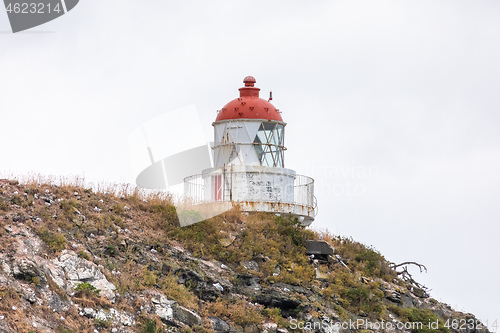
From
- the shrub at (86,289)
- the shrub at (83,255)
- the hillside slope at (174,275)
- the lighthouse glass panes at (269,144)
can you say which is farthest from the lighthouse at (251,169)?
the shrub at (86,289)

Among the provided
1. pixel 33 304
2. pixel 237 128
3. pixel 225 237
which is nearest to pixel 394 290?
pixel 225 237

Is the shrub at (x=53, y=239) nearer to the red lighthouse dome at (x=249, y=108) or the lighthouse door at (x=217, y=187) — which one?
the lighthouse door at (x=217, y=187)

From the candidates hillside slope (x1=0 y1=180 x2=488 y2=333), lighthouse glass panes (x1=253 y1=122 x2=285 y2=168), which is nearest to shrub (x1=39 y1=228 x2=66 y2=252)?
hillside slope (x1=0 y1=180 x2=488 y2=333)

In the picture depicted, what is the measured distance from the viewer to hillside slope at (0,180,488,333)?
18.9 m

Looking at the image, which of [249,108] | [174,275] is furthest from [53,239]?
[249,108]

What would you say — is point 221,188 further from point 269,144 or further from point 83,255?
point 83,255

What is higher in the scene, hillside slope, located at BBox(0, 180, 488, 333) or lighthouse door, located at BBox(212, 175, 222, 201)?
lighthouse door, located at BBox(212, 175, 222, 201)

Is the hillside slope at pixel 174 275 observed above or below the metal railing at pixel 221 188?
below

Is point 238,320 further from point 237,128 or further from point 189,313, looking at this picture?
point 237,128

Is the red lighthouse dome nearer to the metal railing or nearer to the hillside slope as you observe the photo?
the metal railing

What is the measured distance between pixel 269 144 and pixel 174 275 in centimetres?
728

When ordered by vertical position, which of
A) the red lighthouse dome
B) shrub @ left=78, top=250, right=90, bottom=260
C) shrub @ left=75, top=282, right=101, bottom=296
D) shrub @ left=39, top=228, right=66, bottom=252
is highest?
the red lighthouse dome

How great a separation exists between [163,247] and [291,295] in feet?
13.0

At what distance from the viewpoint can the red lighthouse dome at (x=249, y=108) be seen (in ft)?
89.6
